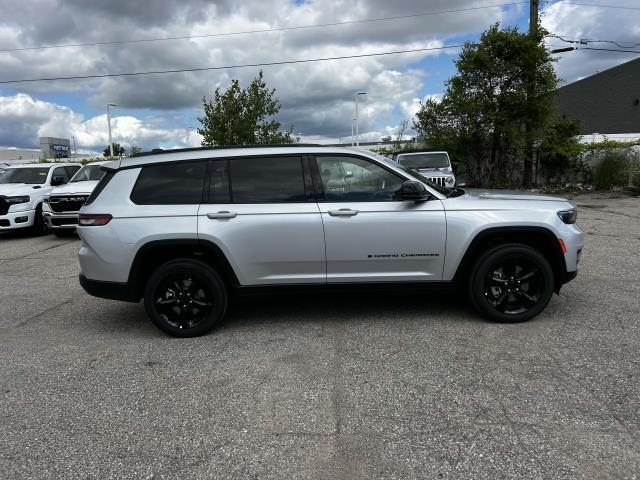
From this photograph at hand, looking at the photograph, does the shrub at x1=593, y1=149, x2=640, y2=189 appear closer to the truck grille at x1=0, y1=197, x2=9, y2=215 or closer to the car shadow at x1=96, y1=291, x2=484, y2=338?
the car shadow at x1=96, y1=291, x2=484, y2=338

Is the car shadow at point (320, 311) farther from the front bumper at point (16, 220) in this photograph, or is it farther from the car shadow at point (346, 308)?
the front bumper at point (16, 220)

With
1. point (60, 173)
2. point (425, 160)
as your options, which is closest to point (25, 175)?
point (60, 173)

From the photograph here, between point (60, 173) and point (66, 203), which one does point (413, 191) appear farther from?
point (60, 173)

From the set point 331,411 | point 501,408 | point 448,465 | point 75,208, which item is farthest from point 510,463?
point 75,208

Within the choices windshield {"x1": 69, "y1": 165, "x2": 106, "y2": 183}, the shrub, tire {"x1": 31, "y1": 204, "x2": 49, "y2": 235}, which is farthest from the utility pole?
tire {"x1": 31, "y1": 204, "x2": 49, "y2": 235}

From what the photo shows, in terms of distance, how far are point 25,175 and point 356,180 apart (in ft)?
39.2

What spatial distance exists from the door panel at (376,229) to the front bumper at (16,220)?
1014 centimetres

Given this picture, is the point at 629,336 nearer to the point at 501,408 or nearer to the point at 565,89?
the point at 501,408

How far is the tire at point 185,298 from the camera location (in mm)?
4426

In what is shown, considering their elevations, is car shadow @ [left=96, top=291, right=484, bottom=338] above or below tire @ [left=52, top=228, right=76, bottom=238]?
below

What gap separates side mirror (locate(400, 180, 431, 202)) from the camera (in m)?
4.29

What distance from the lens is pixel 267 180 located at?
4.53 meters

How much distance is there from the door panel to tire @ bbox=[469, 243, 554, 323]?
0.41 metres

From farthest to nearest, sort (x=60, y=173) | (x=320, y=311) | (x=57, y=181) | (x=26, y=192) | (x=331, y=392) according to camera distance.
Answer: (x=60, y=173) < (x=57, y=181) < (x=26, y=192) < (x=320, y=311) < (x=331, y=392)
